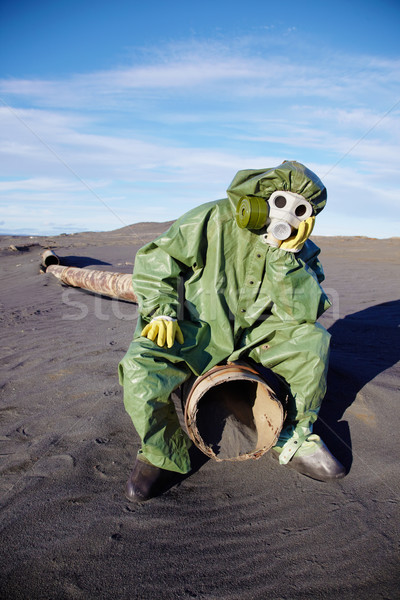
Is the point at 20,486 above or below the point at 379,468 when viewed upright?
below

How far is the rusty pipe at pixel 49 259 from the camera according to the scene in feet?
30.3

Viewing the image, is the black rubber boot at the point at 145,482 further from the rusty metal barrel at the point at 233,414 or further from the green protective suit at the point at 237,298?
the rusty metal barrel at the point at 233,414

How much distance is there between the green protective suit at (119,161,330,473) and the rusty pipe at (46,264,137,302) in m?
3.28

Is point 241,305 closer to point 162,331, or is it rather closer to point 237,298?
point 237,298

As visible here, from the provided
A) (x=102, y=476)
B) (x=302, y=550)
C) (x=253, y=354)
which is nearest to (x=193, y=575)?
(x=302, y=550)

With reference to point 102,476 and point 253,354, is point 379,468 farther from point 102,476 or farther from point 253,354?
point 102,476

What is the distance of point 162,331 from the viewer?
7.54 feet

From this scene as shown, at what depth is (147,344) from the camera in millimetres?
2336

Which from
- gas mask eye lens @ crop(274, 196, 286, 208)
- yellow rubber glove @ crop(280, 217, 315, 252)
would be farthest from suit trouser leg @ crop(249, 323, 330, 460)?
gas mask eye lens @ crop(274, 196, 286, 208)

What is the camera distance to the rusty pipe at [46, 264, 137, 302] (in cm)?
596

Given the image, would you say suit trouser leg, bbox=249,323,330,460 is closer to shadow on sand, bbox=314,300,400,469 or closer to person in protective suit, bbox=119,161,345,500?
person in protective suit, bbox=119,161,345,500

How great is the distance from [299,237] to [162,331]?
96cm

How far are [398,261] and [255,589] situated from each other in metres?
12.7

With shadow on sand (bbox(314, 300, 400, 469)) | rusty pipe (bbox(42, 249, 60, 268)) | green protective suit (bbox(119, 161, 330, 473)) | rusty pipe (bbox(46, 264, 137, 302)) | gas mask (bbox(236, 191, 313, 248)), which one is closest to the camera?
gas mask (bbox(236, 191, 313, 248))
